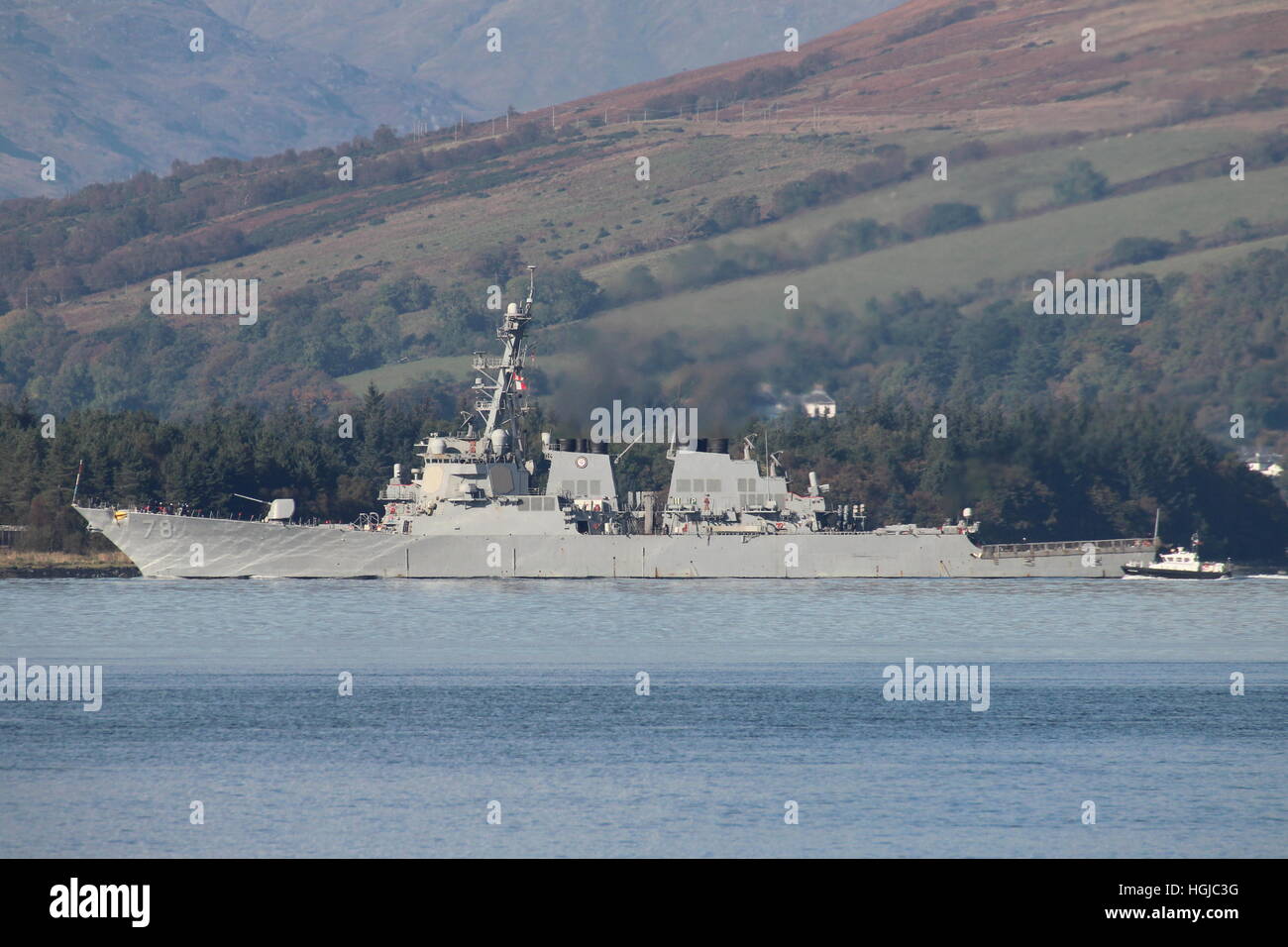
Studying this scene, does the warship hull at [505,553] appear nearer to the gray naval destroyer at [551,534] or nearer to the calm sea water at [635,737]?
the gray naval destroyer at [551,534]

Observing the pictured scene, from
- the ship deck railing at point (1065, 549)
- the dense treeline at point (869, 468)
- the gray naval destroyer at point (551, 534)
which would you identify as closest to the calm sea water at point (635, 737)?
the gray naval destroyer at point (551, 534)

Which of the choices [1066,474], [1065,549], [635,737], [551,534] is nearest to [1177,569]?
[1065,549]

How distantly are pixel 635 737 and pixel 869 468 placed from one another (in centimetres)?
8059

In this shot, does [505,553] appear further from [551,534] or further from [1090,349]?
[1090,349]

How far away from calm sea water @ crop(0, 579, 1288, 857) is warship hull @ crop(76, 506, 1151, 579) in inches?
714

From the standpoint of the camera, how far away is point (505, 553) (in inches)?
3250

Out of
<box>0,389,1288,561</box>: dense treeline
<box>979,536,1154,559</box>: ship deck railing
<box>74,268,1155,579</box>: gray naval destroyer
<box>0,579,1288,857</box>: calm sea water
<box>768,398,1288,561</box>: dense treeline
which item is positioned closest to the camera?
Result: <box>0,579,1288,857</box>: calm sea water

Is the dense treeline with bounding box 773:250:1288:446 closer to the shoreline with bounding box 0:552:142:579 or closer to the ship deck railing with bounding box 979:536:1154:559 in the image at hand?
the ship deck railing with bounding box 979:536:1154:559

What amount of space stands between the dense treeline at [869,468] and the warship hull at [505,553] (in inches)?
487

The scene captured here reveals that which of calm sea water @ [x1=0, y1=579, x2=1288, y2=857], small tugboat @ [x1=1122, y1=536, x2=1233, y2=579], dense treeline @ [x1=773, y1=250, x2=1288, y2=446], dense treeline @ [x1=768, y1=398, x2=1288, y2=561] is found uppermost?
dense treeline @ [x1=773, y1=250, x2=1288, y2=446]

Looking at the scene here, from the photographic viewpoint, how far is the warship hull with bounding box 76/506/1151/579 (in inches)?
3216

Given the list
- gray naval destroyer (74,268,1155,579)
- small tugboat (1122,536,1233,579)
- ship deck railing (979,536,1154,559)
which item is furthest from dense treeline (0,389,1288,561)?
gray naval destroyer (74,268,1155,579)
